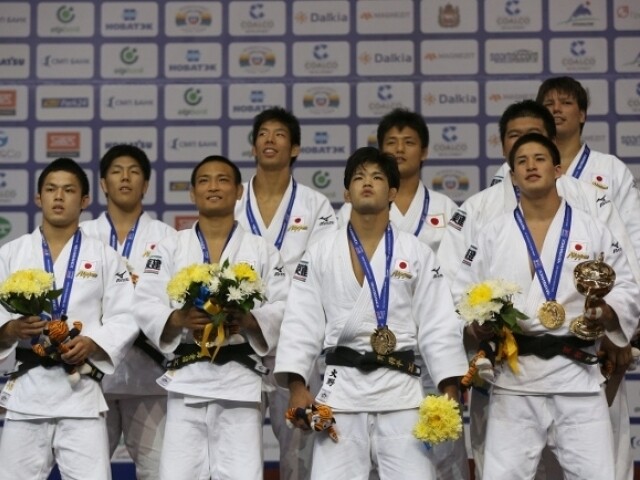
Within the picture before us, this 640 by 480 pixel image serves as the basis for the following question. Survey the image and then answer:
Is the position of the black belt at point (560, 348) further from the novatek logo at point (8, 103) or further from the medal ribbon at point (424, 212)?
the novatek logo at point (8, 103)

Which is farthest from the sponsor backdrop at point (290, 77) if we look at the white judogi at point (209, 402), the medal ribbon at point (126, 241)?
the white judogi at point (209, 402)

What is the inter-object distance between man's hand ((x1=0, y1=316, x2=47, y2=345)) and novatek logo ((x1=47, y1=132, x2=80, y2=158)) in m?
3.14

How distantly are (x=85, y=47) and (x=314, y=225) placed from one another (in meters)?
2.80

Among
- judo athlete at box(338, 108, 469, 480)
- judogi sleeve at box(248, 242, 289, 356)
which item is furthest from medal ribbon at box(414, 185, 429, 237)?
judogi sleeve at box(248, 242, 289, 356)

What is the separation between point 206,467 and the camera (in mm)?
5539

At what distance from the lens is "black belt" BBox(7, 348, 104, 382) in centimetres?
554

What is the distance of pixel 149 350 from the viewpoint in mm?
6188

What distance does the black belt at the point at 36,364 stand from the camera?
5.54 m

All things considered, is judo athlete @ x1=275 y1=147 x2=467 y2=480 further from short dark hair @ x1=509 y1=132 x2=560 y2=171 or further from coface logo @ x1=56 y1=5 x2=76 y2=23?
coface logo @ x1=56 y1=5 x2=76 y2=23

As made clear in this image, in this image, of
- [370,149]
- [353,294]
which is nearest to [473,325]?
[353,294]

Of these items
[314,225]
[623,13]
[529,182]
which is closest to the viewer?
[529,182]

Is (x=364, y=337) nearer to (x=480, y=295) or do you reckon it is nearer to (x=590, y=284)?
(x=480, y=295)

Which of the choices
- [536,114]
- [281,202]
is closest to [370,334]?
[281,202]

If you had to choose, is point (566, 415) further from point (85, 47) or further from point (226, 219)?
point (85, 47)
